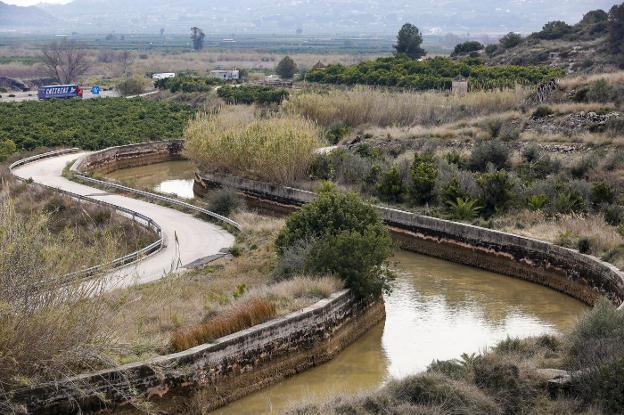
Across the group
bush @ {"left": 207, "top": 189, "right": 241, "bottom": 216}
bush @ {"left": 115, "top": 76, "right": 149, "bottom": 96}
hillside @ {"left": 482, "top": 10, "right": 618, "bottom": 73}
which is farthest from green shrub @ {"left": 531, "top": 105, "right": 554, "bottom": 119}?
bush @ {"left": 115, "top": 76, "right": 149, "bottom": 96}

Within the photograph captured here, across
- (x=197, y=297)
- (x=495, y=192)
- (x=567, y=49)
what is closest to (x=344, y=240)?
(x=197, y=297)

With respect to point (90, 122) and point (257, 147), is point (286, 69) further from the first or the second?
point (257, 147)

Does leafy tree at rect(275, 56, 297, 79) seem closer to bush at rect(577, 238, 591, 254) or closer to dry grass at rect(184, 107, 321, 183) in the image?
dry grass at rect(184, 107, 321, 183)

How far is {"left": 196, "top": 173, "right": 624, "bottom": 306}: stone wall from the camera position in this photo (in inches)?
1041

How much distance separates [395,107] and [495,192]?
2205cm

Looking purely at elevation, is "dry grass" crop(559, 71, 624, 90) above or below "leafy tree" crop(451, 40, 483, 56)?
above

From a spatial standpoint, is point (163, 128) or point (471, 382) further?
point (163, 128)

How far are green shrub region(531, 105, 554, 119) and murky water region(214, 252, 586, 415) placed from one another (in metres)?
16.6

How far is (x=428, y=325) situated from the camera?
25016mm

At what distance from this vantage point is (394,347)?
2353 centimetres

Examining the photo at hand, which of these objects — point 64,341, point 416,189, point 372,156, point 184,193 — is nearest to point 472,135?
point 372,156

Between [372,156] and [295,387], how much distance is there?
74.9ft

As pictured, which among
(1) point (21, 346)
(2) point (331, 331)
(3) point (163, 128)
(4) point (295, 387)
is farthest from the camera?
(3) point (163, 128)

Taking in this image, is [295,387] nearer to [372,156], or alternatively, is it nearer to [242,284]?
[242,284]
